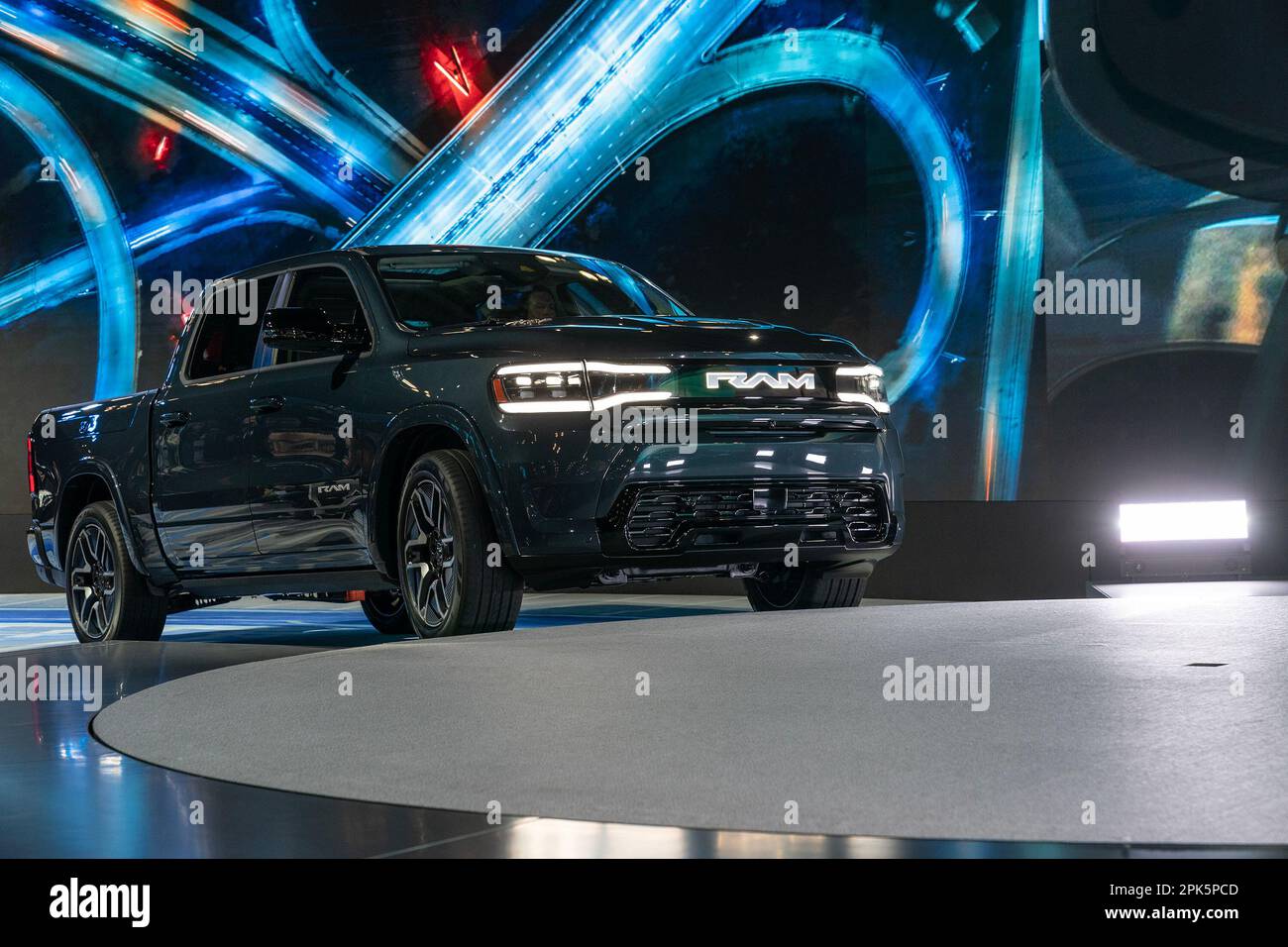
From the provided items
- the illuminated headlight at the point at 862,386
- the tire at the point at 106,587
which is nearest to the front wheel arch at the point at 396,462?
the illuminated headlight at the point at 862,386

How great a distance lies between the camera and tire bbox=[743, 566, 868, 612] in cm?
801

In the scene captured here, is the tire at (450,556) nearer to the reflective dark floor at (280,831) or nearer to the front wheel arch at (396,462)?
the front wheel arch at (396,462)

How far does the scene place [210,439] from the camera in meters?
8.19

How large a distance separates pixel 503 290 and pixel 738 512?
69.8 inches

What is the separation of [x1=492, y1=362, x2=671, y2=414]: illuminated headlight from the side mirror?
3.36 ft

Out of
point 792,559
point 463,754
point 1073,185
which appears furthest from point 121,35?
point 463,754

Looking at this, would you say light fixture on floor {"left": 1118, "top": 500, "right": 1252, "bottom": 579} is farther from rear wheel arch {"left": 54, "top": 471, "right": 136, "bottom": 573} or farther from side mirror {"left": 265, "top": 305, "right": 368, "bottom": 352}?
rear wheel arch {"left": 54, "top": 471, "right": 136, "bottom": 573}

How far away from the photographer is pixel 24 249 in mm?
14883

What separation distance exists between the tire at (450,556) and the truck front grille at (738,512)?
0.55 metres

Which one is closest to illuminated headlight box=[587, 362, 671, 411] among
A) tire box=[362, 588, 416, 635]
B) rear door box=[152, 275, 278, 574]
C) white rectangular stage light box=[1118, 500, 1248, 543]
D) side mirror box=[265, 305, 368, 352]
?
side mirror box=[265, 305, 368, 352]

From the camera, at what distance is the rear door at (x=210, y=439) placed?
26.4 ft

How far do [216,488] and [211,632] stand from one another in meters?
1.57
